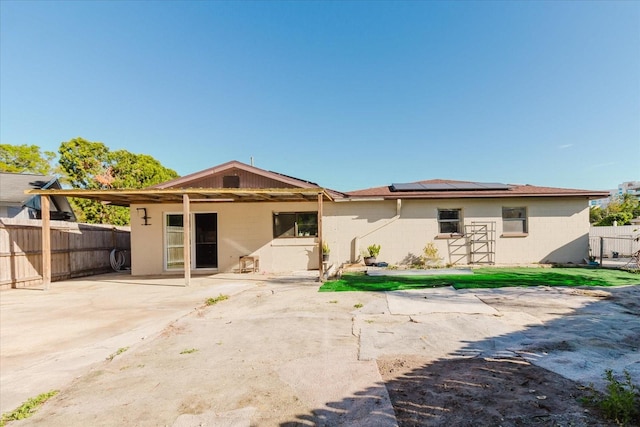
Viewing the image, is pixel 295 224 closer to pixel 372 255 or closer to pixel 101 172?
pixel 372 255

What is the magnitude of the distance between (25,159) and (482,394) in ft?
127

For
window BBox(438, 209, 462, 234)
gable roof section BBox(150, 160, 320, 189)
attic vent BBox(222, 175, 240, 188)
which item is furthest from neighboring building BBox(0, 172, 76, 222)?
window BBox(438, 209, 462, 234)

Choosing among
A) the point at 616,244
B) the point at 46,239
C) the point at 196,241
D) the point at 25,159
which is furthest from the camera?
the point at 25,159

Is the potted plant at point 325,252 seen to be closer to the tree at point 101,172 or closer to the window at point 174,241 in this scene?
the window at point 174,241

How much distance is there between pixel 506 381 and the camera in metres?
2.90

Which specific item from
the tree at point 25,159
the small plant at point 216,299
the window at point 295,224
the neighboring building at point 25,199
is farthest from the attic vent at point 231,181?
the tree at point 25,159

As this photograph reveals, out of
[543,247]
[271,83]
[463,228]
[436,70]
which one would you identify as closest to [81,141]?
[271,83]

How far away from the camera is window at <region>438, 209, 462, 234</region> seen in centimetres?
1235

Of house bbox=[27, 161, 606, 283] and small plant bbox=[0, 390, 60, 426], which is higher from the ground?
house bbox=[27, 161, 606, 283]

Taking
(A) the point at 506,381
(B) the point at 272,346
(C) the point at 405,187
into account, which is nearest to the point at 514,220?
(C) the point at 405,187

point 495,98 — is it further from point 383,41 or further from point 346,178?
point 346,178

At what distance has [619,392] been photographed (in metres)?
2.43

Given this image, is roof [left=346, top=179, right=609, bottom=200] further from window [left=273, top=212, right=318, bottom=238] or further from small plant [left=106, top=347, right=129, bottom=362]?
small plant [left=106, top=347, right=129, bottom=362]

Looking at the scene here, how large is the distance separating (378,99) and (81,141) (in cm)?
2285
